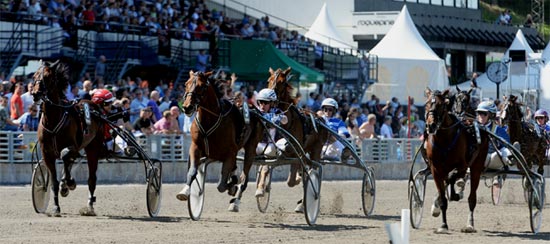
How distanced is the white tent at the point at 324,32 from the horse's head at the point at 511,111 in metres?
18.6

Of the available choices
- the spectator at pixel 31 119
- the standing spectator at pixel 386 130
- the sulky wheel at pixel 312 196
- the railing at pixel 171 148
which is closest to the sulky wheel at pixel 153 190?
the sulky wheel at pixel 312 196

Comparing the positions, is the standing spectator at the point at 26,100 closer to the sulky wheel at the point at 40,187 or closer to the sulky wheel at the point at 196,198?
the sulky wheel at the point at 40,187

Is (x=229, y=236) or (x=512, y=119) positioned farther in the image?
(x=512, y=119)

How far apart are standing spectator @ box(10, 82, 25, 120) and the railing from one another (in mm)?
796

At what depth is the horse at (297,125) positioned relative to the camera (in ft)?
54.6

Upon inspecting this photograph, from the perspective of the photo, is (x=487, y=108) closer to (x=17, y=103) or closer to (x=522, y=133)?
(x=522, y=133)

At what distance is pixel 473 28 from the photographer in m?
53.3

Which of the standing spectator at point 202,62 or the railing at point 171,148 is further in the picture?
the standing spectator at point 202,62

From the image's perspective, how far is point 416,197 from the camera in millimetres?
14562

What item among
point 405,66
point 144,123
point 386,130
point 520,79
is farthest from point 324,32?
point 144,123

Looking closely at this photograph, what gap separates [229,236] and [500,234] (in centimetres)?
312

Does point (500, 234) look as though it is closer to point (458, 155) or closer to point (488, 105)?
point (458, 155)

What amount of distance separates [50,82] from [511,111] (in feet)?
25.9

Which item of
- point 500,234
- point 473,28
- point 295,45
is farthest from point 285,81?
point 473,28
